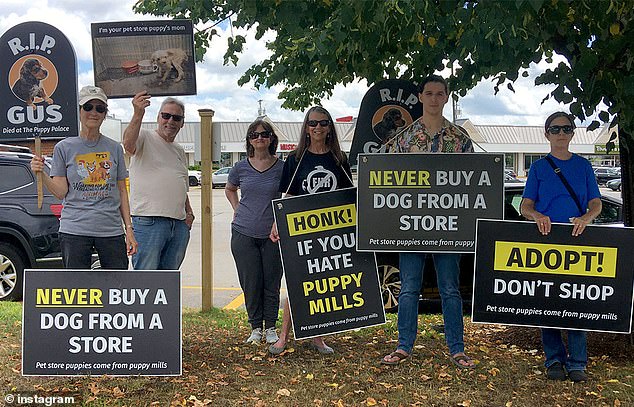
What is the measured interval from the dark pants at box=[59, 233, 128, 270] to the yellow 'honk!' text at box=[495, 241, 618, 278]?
2.56 metres

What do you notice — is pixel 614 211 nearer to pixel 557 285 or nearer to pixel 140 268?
pixel 557 285

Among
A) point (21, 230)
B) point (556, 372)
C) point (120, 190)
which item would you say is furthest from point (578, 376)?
point (21, 230)

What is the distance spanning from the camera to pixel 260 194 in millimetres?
5000

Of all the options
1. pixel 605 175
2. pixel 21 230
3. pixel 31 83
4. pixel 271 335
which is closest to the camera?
pixel 31 83

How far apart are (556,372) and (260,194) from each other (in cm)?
244

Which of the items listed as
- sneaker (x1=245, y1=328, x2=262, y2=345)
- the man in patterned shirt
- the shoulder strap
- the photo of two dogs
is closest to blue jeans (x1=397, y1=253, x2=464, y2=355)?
the man in patterned shirt

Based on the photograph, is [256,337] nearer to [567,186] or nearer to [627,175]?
[567,186]

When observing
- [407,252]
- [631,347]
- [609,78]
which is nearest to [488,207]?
[407,252]

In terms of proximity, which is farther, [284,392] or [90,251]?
[90,251]

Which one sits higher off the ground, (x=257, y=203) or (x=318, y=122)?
(x=318, y=122)

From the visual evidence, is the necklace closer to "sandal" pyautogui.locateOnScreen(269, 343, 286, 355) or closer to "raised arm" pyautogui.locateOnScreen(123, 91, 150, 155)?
"raised arm" pyautogui.locateOnScreen(123, 91, 150, 155)

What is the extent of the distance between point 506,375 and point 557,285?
716mm

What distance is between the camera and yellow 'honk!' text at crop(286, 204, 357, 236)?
4.83 metres

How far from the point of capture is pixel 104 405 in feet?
13.0
